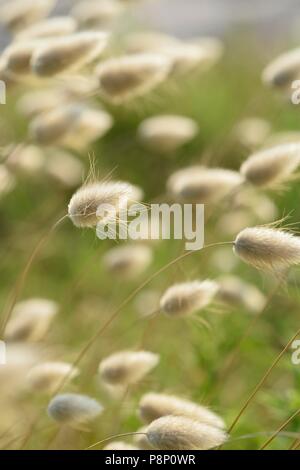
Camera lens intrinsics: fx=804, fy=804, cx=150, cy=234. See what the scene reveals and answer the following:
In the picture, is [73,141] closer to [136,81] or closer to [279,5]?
[136,81]

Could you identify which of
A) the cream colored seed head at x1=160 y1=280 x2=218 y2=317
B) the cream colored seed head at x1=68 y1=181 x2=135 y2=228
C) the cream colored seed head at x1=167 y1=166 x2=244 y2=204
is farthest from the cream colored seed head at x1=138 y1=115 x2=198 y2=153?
the cream colored seed head at x1=68 y1=181 x2=135 y2=228

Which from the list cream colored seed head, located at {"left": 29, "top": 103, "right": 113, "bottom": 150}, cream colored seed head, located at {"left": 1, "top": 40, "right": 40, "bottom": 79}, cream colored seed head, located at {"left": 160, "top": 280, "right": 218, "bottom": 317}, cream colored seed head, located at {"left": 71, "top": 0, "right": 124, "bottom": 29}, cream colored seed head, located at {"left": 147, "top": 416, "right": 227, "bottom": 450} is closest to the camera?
cream colored seed head, located at {"left": 147, "top": 416, "right": 227, "bottom": 450}

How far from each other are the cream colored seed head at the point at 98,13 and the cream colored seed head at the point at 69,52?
2.18 feet

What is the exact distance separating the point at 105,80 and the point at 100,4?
2.34ft

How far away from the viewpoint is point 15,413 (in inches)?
69.7

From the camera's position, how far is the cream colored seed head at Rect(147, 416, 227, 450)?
39.4 inches

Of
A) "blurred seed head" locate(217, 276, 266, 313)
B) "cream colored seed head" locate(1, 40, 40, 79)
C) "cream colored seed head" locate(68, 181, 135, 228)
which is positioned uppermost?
"cream colored seed head" locate(1, 40, 40, 79)

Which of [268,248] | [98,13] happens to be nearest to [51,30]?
[98,13]

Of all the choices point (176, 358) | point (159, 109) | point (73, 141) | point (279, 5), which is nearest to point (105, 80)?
point (73, 141)

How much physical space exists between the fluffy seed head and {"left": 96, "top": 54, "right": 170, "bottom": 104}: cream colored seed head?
0.61m

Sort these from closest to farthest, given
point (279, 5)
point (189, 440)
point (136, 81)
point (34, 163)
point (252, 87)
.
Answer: point (189, 440) → point (136, 81) → point (34, 163) → point (252, 87) → point (279, 5)

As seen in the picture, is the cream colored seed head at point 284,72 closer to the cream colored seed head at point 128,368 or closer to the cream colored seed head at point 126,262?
the cream colored seed head at point 126,262

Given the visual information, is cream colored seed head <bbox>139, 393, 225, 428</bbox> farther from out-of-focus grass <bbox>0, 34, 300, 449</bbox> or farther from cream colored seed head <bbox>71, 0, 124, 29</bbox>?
cream colored seed head <bbox>71, 0, 124, 29</bbox>

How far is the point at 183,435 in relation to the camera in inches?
39.5
